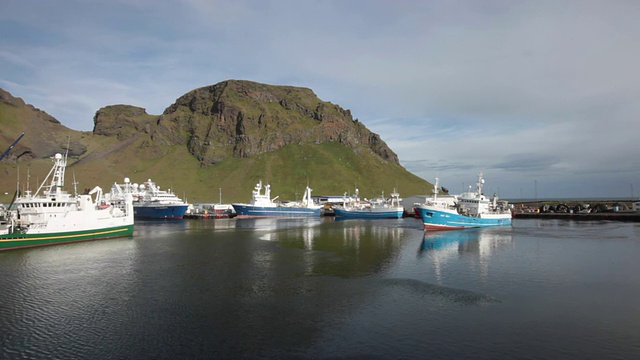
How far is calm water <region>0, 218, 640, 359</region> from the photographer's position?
20531 millimetres

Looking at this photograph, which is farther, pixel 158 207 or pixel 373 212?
pixel 373 212

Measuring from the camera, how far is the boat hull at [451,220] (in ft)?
262

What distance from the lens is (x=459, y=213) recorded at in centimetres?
8769

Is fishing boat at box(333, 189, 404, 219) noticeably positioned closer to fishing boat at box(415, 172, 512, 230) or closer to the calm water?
fishing boat at box(415, 172, 512, 230)

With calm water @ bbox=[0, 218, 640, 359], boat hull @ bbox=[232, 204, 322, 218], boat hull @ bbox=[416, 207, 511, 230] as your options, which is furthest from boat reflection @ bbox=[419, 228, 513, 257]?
boat hull @ bbox=[232, 204, 322, 218]

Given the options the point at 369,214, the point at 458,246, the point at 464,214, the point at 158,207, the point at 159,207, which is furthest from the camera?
the point at 369,214

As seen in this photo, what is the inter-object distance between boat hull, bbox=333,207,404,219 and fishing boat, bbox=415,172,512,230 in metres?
34.8

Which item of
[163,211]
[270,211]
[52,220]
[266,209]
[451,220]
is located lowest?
[451,220]

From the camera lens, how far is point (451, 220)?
271ft

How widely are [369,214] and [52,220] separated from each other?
96656 mm

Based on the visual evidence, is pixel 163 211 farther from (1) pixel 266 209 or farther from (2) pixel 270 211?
(2) pixel 270 211

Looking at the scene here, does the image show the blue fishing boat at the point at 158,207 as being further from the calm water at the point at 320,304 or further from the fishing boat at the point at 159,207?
the calm water at the point at 320,304

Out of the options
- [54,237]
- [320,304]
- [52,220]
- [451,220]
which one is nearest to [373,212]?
[451,220]

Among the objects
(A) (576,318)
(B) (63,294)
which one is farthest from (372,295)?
(B) (63,294)
